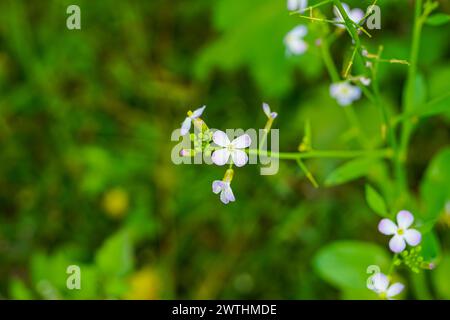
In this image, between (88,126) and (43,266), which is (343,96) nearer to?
(43,266)

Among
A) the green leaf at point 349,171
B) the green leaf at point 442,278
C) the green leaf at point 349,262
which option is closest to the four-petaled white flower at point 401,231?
the green leaf at point 349,171

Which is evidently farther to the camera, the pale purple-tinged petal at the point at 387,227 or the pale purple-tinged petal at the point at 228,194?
the pale purple-tinged petal at the point at 387,227

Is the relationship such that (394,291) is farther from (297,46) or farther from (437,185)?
(297,46)

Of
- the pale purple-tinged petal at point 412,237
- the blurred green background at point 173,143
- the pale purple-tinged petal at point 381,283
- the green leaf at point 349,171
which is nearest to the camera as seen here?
the pale purple-tinged petal at point 412,237

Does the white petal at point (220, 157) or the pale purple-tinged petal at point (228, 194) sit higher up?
the white petal at point (220, 157)

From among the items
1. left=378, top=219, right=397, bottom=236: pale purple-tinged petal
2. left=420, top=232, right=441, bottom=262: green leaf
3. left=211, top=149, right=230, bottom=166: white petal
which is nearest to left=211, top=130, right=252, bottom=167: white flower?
left=211, top=149, right=230, bottom=166: white petal

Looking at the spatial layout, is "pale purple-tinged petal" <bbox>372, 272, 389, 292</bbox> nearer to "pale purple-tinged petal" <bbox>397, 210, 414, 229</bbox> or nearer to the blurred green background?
"pale purple-tinged petal" <bbox>397, 210, 414, 229</bbox>

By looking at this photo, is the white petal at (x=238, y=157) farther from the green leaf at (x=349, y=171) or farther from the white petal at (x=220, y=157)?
the green leaf at (x=349, y=171)
